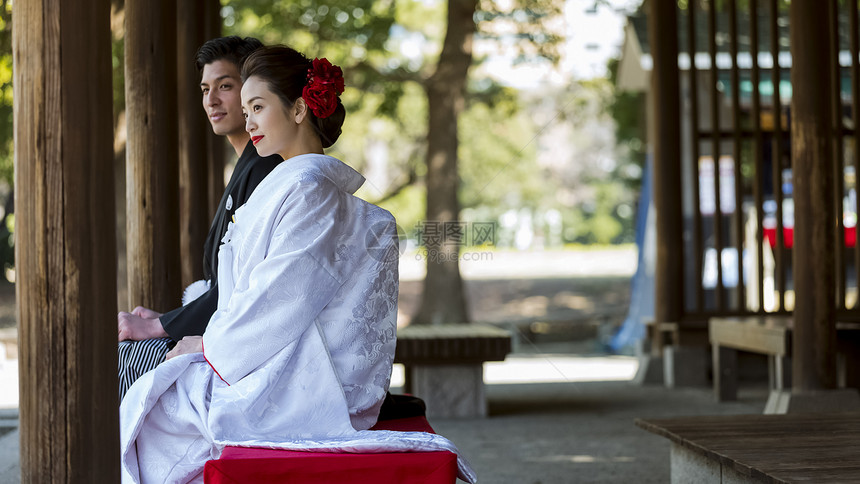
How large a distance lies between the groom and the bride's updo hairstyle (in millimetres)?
296

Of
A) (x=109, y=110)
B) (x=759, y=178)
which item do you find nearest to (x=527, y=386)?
(x=759, y=178)

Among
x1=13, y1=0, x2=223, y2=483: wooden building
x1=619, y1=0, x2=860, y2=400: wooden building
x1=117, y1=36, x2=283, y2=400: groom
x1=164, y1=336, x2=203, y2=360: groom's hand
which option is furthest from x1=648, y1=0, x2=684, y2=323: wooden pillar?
x1=13, y1=0, x2=223, y2=483: wooden building

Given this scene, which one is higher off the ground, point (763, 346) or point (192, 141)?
point (192, 141)

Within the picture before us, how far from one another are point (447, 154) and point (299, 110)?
23.4ft

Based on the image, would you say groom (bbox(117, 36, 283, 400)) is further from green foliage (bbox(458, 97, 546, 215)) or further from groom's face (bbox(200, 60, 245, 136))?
green foliage (bbox(458, 97, 546, 215))

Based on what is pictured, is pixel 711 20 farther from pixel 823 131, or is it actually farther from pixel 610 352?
pixel 610 352

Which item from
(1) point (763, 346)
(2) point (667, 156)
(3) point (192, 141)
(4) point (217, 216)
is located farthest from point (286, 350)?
Answer: (2) point (667, 156)

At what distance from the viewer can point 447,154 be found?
956 cm

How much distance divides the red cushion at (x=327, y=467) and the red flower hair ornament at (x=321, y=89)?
848mm

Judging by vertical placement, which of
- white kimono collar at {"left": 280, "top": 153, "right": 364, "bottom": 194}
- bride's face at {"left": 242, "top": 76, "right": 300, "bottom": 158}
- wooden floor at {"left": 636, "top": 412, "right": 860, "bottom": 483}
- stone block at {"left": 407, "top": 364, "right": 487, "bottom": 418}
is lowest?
stone block at {"left": 407, "top": 364, "right": 487, "bottom": 418}

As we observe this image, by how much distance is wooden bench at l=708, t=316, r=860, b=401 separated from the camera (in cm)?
480

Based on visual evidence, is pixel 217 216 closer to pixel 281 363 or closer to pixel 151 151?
pixel 151 151

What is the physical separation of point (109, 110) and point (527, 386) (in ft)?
16.3

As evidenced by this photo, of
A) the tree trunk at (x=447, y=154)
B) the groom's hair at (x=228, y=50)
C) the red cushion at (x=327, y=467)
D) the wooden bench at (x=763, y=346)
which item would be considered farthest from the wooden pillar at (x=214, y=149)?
the tree trunk at (x=447, y=154)
